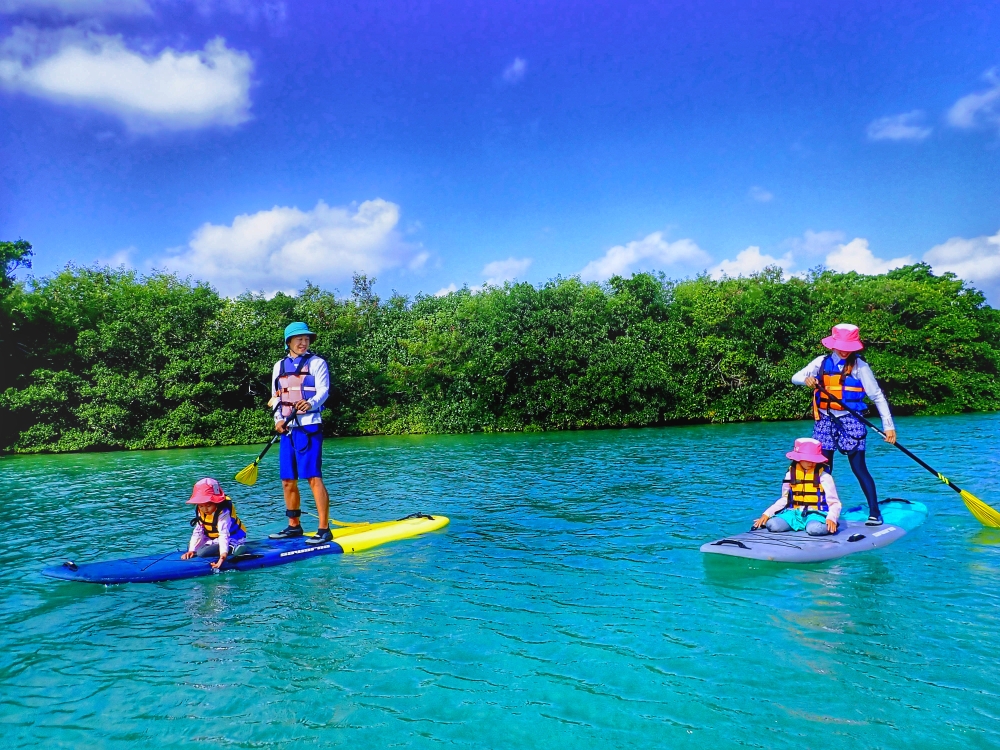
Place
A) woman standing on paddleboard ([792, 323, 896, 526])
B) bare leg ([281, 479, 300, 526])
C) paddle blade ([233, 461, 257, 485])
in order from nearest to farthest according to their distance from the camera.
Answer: woman standing on paddleboard ([792, 323, 896, 526]), bare leg ([281, 479, 300, 526]), paddle blade ([233, 461, 257, 485])

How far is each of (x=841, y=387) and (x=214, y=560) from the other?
22.9 feet

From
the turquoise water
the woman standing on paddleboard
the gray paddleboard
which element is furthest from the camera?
the woman standing on paddleboard

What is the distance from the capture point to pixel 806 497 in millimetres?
7402

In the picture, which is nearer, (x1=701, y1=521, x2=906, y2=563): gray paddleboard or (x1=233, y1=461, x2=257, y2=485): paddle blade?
(x1=701, y1=521, x2=906, y2=563): gray paddleboard

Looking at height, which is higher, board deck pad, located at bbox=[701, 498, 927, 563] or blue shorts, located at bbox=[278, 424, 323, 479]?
blue shorts, located at bbox=[278, 424, 323, 479]

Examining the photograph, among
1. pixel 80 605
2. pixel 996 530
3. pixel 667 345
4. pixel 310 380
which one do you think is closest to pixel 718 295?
pixel 667 345

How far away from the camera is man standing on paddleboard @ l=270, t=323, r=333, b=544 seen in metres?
7.59

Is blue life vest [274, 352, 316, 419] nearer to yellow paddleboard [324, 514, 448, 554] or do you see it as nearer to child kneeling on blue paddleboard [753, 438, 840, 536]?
yellow paddleboard [324, 514, 448, 554]

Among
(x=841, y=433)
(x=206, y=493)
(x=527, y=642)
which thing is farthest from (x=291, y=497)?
(x=841, y=433)

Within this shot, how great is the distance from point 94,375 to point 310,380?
83.7 feet

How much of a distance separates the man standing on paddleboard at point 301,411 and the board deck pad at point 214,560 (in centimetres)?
20

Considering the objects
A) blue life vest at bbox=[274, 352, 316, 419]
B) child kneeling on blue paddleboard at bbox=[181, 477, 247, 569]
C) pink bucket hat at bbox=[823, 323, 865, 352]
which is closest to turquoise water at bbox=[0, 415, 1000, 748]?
child kneeling on blue paddleboard at bbox=[181, 477, 247, 569]

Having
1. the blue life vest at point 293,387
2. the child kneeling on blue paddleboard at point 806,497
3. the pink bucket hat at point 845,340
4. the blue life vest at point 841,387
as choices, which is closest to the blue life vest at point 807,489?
the child kneeling on blue paddleboard at point 806,497

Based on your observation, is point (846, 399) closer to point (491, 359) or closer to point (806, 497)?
point (806, 497)
